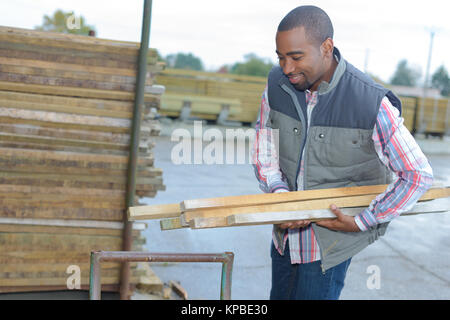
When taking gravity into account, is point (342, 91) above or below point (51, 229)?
above

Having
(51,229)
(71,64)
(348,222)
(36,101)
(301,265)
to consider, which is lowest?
(51,229)

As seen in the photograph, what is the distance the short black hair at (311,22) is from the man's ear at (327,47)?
16 mm

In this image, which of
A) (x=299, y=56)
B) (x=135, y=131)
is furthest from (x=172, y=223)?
(x=135, y=131)

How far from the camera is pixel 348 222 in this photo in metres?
2.36

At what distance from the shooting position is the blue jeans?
2.54 meters

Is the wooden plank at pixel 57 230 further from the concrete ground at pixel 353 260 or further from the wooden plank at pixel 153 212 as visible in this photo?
the wooden plank at pixel 153 212

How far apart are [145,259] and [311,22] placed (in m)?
1.05

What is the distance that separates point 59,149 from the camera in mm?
4074
